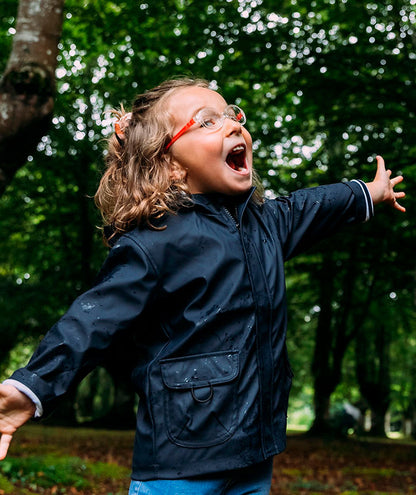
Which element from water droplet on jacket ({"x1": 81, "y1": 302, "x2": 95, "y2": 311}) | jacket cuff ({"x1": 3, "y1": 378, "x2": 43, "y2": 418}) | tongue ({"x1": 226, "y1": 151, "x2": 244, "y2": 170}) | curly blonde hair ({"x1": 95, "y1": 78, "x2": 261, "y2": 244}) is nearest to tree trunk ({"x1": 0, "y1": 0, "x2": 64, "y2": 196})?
curly blonde hair ({"x1": 95, "y1": 78, "x2": 261, "y2": 244})

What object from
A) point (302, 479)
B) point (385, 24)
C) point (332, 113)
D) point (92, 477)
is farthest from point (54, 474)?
point (385, 24)

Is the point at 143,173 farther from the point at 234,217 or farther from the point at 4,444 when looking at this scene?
the point at 4,444

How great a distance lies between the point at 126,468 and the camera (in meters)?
8.30

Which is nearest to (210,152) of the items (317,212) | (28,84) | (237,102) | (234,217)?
(234,217)

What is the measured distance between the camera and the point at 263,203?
228 cm

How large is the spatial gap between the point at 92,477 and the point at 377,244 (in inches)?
248

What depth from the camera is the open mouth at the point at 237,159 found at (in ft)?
6.99

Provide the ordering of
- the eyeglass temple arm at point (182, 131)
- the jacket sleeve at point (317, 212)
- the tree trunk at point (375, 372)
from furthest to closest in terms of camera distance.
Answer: the tree trunk at point (375, 372)
the jacket sleeve at point (317, 212)
the eyeglass temple arm at point (182, 131)

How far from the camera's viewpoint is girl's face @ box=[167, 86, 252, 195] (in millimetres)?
2094

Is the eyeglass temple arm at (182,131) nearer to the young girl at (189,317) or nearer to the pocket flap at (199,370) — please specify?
the young girl at (189,317)

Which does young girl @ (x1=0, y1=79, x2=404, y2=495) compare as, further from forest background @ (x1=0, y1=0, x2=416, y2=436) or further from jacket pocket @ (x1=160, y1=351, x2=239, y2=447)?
forest background @ (x1=0, y1=0, x2=416, y2=436)

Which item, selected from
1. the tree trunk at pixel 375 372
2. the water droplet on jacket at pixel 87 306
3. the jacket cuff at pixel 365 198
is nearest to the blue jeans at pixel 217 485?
the water droplet on jacket at pixel 87 306

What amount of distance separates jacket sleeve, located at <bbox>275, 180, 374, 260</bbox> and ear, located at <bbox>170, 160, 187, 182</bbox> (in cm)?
42

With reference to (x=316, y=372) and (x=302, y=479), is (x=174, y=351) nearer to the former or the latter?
(x=302, y=479)
